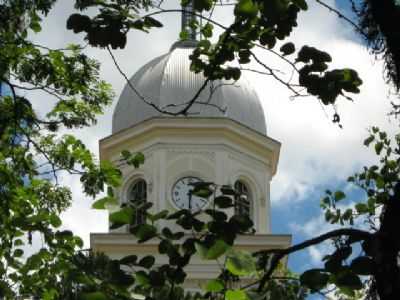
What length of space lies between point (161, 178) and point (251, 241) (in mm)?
4779

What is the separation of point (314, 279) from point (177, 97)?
2735 cm

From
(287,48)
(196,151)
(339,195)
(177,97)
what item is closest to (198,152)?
(196,151)

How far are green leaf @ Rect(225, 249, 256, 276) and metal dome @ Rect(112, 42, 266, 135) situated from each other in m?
26.5

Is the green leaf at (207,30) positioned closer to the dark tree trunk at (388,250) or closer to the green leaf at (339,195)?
the green leaf at (339,195)

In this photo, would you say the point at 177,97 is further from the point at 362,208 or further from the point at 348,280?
the point at 348,280

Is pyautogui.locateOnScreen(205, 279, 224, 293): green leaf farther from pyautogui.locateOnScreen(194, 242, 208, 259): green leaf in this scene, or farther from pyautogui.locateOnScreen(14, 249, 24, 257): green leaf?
pyautogui.locateOnScreen(14, 249, 24, 257): green leaf

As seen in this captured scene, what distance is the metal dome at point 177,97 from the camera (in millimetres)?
31250

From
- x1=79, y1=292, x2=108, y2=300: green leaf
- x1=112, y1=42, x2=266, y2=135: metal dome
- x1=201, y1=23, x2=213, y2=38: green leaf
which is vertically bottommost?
x1=79, y1=292, x2=108, y2=300: green leaf

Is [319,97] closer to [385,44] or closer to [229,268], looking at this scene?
[385,44]

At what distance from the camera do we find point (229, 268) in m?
3.92

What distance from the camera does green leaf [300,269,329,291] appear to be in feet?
13.9

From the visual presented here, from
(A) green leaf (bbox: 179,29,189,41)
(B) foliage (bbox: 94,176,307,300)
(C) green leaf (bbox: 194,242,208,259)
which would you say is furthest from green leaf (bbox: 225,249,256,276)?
(A) green leaf (bbox: 179,29,189,41)

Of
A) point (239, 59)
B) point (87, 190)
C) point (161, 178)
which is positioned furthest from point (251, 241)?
point (239, 59)

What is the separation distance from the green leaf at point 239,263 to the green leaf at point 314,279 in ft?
1.06
